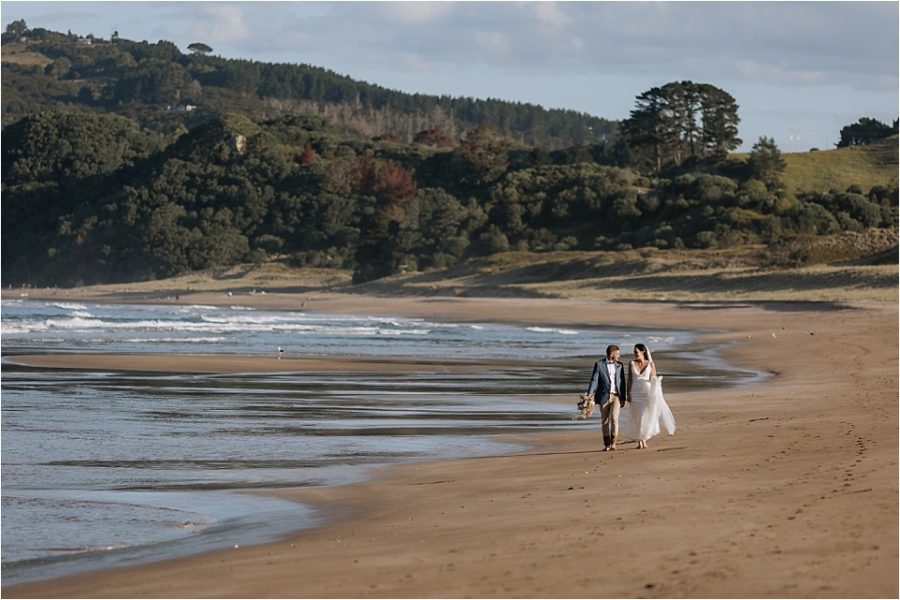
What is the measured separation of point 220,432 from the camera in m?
14.9

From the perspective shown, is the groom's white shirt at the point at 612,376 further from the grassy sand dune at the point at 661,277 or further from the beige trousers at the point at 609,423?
the grassy sand dune at the point at 661,277

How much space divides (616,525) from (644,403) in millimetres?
4806

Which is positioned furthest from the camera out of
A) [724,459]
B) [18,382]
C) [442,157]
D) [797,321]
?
[442,157]

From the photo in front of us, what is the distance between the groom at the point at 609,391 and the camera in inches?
511

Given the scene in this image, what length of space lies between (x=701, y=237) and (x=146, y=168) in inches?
2414

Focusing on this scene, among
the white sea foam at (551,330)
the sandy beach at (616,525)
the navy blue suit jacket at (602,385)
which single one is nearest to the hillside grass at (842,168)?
the white sea foam at (551,330)

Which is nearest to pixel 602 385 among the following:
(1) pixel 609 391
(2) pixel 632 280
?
(1) pixel 609 391

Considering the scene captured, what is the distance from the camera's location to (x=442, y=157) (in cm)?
11375

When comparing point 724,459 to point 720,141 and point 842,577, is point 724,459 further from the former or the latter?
point 720,141

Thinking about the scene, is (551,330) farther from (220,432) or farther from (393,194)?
(393,194)

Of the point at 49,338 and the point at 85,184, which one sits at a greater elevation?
the point at 85,184

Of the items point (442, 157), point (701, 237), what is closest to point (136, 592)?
point (701, 237)

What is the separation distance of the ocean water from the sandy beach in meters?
0.66

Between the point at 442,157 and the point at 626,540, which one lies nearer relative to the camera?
the point at 626,540
